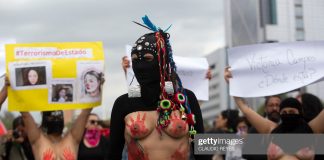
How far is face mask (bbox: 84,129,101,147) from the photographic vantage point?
7.08 metres

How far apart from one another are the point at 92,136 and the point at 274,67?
8.56 feet

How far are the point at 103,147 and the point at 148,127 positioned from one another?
127 inches

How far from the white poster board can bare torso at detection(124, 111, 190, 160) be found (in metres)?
2.39

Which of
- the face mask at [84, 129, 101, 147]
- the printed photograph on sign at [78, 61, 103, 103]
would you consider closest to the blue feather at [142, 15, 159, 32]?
the printed photograph on sign at [78, 61, 103, 103]

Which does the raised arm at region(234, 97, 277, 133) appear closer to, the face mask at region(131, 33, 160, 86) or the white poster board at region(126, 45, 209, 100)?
the white poster board at region(126, 45, 209, 100)

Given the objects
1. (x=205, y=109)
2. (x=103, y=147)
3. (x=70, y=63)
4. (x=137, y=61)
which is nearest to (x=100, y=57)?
(x=70, y=63)

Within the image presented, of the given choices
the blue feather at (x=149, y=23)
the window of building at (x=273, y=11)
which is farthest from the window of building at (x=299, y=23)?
the blue feather at (x=149, y=23)

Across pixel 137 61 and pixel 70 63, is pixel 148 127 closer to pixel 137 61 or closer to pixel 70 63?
pixel 137 61

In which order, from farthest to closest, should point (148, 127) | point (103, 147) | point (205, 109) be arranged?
point (205, 109)
point (103, 147)
point (148, 127)

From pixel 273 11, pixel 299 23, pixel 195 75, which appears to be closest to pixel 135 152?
pixel 195 75

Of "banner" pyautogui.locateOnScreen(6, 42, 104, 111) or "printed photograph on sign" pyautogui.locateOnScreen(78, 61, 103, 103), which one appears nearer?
"banner" pyautogui.locateOnScreen(6, 42, 104, 111)

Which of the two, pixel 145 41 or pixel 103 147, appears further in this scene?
pixel 103 147

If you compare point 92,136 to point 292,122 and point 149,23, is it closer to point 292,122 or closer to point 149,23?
point 292,122

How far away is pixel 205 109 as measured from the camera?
160000mm
